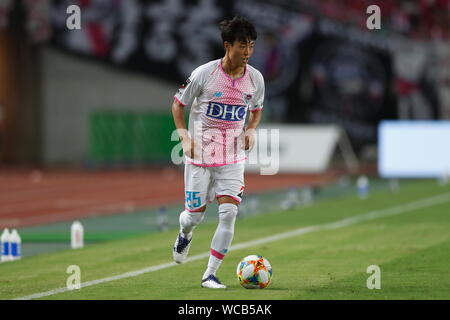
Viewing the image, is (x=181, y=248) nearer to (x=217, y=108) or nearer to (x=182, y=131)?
(x=182, y=131)

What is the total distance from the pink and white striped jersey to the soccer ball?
0.98 m

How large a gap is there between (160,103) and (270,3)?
5875mm

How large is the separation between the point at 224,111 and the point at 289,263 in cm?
277

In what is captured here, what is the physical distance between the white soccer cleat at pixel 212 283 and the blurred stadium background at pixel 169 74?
1054 inches

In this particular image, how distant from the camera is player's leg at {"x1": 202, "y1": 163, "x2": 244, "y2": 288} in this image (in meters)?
10.4

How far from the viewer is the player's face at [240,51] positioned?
396 inches

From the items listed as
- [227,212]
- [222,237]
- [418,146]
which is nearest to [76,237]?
[222,237]

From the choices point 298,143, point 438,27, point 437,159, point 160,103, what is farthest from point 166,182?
point 438,27

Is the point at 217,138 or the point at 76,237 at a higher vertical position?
the point at 217,138

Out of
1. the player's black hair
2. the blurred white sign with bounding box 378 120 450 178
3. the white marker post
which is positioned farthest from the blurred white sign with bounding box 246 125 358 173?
the player's black hair

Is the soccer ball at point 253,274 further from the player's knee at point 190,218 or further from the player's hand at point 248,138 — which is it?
the player's hand at point 248,138

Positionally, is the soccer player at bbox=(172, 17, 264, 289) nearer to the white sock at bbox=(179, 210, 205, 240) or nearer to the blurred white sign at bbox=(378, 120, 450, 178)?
the white sock at bbox=(179, 210, 205, 240)

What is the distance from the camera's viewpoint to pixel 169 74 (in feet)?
145

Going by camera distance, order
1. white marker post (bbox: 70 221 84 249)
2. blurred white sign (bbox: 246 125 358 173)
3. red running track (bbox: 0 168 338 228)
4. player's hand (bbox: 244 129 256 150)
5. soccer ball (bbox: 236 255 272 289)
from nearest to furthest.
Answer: soccer ball (bbox: 236 255 272 289), player's hand (bbox: 244 129 256 150), white marker post (bbox: 70 221 84 249), red running track (bbox: 0 168 338 228), blurred white sign (bbox: 246 125 358 173)
